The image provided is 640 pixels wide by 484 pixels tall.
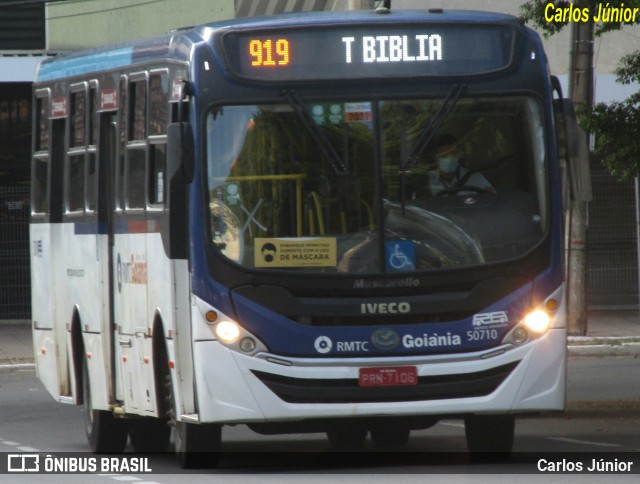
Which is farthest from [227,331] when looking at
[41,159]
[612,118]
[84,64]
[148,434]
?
[612,118]

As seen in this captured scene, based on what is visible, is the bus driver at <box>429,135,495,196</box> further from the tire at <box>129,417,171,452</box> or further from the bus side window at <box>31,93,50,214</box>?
the bus side window at <box>31,93,50,214</box>

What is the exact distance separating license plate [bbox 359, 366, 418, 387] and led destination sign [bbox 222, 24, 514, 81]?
1899 mm

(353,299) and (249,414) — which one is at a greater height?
(353,299)

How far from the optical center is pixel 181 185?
11219 millimetres

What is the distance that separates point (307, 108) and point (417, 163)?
793mm

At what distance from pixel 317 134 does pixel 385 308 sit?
47.1 inches

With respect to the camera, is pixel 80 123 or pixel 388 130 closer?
pixel 388 130

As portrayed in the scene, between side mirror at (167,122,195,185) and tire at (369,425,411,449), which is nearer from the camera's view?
side mirror at (167,122,195,185)

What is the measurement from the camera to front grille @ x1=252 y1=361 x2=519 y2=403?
10977 mm

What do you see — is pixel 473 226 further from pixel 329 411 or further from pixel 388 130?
pixel 329 411

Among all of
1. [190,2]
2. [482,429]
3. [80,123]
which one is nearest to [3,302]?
[190,2]

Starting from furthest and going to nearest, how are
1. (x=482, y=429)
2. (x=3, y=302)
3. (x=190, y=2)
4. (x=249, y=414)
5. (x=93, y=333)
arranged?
1. (x=190, y=2)
2. (x=3, y=302)
3. (x=93, y=333)
4. (x=482, y=429)
5. (x=249, y=414)

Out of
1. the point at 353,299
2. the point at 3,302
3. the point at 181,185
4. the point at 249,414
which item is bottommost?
the point at 3,302

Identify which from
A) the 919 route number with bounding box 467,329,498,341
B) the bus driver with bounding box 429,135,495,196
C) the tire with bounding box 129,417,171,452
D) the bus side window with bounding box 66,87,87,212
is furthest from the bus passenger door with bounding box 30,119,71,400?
the 919 route number with bounding box 467,329,498,341
